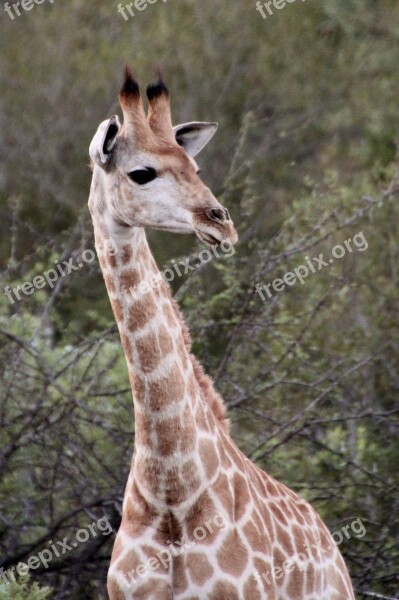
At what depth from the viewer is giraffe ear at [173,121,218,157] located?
19.1ft

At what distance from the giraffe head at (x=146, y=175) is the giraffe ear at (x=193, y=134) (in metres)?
0.43

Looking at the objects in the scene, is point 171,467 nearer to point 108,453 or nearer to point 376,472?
point 108,453

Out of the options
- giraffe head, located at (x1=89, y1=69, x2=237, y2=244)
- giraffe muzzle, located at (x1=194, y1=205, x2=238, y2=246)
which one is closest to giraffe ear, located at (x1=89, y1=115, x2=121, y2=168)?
giraffe head, located at (x1=89, y1=69, x2=237, y2=244)

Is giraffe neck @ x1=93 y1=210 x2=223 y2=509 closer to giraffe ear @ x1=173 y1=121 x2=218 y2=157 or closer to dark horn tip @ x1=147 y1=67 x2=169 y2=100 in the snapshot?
dark horn tip @ x1=147 y1=67 x2=169 y2=100

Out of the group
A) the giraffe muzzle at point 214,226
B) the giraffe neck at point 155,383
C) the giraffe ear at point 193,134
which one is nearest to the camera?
the giraffe muzzle at point 214,226

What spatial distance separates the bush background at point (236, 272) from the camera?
24.8ft

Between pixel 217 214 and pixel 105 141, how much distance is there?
0.64 m

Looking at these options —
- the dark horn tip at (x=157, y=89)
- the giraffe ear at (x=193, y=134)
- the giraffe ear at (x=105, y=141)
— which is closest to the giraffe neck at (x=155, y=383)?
the giraffe ear at (x=105, y=141)

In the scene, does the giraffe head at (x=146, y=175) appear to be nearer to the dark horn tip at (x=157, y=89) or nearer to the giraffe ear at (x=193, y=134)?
the dark horn tip at (x=157, y=89)

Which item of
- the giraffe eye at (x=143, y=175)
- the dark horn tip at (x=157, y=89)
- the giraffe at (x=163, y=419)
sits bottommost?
the giraffe at (x=163, y=419)

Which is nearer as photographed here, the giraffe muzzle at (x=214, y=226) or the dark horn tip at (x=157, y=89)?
the giraffe muzzle at (x=214, y=226)

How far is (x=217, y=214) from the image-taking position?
4.83 m

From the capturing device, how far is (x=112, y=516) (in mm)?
7375

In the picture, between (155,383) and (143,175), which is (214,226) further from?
(155,383)
